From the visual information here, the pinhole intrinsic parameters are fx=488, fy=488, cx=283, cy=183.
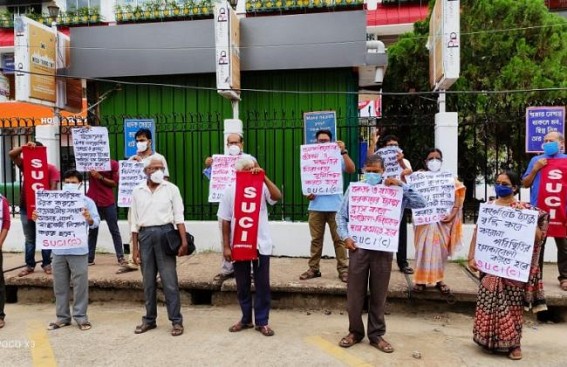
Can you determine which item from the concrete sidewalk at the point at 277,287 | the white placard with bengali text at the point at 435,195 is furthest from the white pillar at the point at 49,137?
the white placard with bengali text at the point at 435,195

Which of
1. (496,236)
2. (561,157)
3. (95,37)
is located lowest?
(496,236)

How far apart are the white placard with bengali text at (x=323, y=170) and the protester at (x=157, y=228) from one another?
69.9 inches

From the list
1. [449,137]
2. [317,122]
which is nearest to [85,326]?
[317,122]

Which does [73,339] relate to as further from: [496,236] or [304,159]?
[496,236]

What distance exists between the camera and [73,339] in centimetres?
484

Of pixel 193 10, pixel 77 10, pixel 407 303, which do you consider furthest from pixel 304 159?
pixel 77 10

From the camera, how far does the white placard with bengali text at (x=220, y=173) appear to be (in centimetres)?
629

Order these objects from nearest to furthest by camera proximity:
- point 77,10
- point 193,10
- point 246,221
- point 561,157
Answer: point 246,221, point 561,157, point 193,10, point 77,10

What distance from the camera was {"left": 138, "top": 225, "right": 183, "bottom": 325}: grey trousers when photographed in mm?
4824

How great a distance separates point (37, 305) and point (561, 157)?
6.64m

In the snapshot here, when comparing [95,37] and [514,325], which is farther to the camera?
[95,37]

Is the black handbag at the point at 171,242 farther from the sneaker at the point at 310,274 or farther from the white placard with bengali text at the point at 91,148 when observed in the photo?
the white placard with bengali text at the point at 91,148

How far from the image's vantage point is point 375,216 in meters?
4.41

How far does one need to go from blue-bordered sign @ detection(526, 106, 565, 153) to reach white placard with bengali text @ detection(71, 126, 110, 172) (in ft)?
19.5
